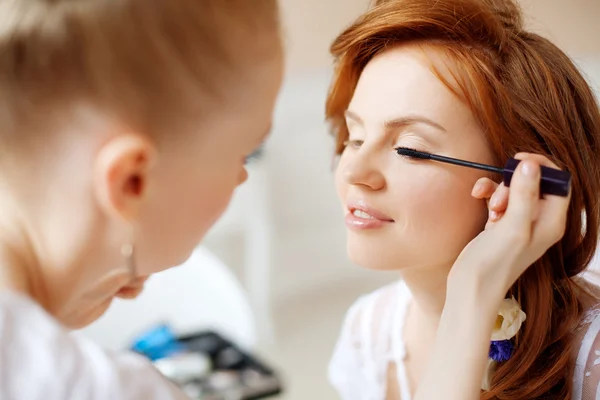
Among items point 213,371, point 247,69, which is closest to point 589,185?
point 247,69

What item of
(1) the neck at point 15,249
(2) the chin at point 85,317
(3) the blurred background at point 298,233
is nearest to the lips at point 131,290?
(2) the chin at point 85,317

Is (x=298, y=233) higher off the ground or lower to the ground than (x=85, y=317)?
lower

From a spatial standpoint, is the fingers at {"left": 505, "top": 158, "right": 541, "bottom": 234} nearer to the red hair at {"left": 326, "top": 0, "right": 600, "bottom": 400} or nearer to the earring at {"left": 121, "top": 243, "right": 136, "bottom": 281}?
the red hair at {"left": 326, "top": 0, "right": 600, "bottom": 400}

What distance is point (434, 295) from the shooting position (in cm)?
87

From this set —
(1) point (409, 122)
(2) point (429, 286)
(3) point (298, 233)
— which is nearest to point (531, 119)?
(1) point (409, 122)

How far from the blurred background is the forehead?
3.00 ft

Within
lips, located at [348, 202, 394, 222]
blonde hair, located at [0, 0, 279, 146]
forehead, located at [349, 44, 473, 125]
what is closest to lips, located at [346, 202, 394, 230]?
lips, located at [348, 202, 394, 222]

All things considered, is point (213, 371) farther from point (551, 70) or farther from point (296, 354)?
point (296, 354)

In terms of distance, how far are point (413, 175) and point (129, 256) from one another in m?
0.35

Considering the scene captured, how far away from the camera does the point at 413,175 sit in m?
0.78

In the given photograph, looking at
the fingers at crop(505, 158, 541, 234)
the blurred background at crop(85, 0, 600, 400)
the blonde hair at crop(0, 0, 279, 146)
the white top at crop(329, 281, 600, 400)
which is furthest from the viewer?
the blurred background at crop(85, 0, 600, 400)

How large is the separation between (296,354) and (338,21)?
3.53ft

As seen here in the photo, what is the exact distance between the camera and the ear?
482mm

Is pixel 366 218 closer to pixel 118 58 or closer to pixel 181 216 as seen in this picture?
pixel 181 216
